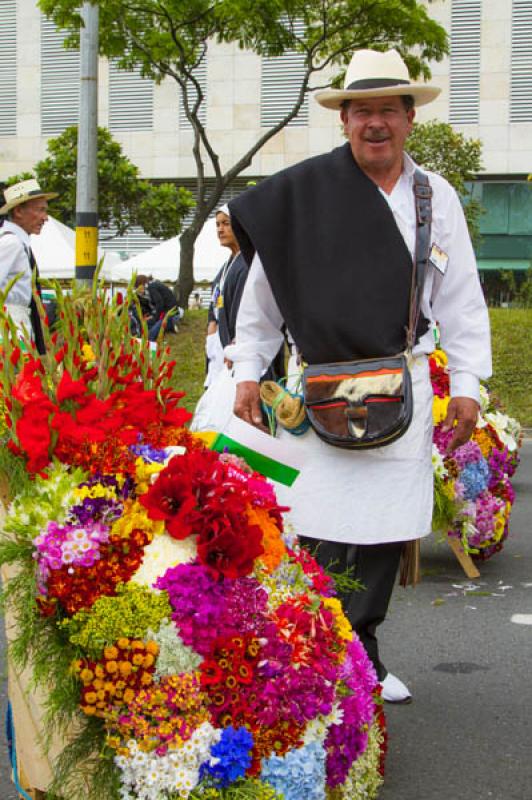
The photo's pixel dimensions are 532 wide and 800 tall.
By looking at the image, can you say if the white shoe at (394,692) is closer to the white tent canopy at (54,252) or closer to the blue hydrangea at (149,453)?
the blue hydrangea at (149,453)

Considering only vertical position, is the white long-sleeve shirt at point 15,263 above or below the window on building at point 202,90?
below

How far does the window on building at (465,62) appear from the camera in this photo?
3753 centimetres

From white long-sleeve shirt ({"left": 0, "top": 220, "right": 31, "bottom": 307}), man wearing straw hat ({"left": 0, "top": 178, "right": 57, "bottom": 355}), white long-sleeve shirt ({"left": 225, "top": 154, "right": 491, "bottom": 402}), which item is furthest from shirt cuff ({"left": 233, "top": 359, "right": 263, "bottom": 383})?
white long-sleeve shirt ({"left": 0, "top": 220, "right": 31, "bottom": 307})

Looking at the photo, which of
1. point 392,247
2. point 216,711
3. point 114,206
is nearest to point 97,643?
point 216,711

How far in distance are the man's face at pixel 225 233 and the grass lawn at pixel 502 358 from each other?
644cm

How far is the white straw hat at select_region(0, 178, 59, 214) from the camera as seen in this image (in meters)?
7.99

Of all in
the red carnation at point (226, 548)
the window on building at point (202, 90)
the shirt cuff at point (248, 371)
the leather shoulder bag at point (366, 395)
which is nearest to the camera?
the red carnation at point (226, 548)

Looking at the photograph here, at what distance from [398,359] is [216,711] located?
1.41 meters

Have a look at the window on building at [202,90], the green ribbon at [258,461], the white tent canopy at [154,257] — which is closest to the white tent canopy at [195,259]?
the white tent canopy at [154,257]

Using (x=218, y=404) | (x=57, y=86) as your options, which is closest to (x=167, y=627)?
(x=218, y=404)

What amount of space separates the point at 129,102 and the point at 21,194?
3351 cm

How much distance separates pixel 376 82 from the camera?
3.93m

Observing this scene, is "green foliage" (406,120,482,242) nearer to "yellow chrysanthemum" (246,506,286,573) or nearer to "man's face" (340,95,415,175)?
"man's face" (340,95,415,175)

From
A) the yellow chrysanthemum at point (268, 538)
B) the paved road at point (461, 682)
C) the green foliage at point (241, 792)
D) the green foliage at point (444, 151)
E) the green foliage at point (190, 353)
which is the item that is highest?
the green foliage at point (444, 151)
